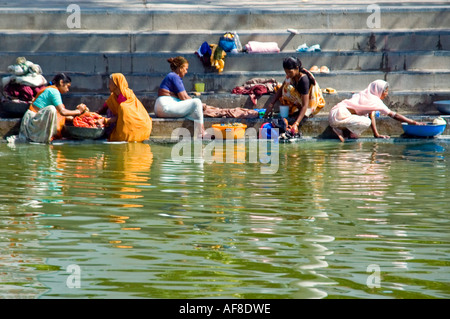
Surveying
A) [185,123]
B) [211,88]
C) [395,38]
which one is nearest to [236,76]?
[211,88]

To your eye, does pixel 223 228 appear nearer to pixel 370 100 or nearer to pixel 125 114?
pixel 125 114

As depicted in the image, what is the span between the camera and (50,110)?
10.4m

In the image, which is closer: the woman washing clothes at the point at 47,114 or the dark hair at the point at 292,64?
the woman washing clothes at the point at 47,114

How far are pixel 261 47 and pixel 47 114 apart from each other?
3595mm

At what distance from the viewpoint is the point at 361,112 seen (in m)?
10.9

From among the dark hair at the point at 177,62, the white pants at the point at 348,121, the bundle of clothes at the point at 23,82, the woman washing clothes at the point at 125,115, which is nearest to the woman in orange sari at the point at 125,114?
the woman washing clothes at the point at 125,115

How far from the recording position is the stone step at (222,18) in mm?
12758

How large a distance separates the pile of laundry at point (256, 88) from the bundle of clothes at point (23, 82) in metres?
2.79

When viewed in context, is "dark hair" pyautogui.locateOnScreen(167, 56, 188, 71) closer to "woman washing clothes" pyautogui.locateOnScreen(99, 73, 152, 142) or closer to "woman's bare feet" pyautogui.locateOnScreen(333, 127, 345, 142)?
"woman washing clothes" pyautogui.locateOnScreen(99, 73, 152, 142)

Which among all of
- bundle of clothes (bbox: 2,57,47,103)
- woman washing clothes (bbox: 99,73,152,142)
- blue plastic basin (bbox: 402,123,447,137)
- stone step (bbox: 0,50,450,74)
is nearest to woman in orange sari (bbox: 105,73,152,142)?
woman washing clothes (bbox: 99,73,152,142)

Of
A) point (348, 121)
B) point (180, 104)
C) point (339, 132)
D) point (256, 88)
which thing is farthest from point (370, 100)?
point (180, 104)

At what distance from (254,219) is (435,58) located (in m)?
7.20

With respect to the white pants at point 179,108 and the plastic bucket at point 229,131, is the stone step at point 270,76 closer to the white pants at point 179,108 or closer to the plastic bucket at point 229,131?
the white pants at point 179,108
